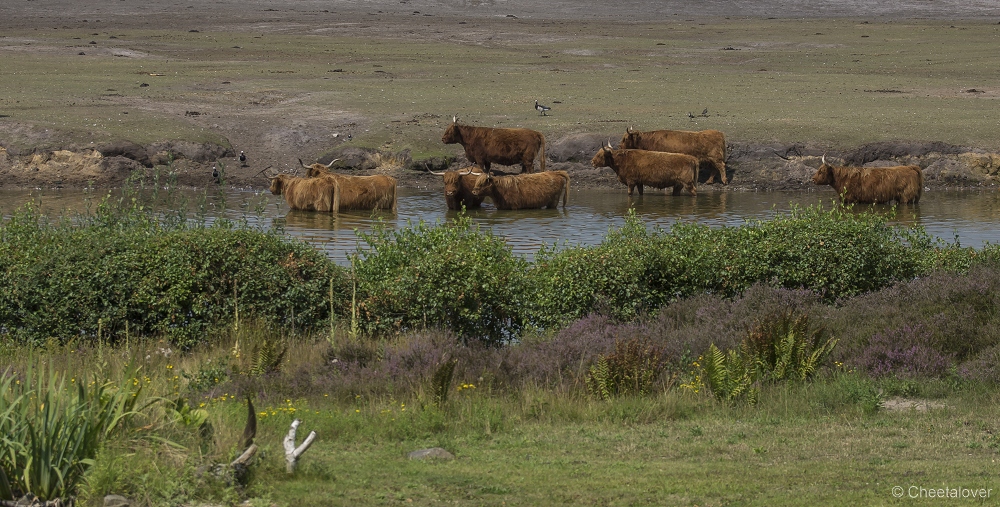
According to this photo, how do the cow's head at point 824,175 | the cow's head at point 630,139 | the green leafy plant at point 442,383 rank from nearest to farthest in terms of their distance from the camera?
the green leafy plant at point 442,383 < the cow's head at point 824,175 < the cow's head at point 630,139

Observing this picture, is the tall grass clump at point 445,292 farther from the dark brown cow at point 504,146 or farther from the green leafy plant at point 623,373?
the dark brown cow at point 504,146

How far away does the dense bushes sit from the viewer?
12.6 meters

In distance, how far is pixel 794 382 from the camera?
1050 cm

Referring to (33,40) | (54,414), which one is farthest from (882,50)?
(54,414)

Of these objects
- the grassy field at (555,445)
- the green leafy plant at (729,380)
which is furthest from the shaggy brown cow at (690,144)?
the green leafy plant at (729,380)

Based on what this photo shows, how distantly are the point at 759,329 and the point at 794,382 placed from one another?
2.05 feet

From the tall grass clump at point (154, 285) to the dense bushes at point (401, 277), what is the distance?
14 millimetres

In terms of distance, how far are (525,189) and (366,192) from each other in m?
3.20

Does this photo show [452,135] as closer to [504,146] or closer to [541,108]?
[504,146]

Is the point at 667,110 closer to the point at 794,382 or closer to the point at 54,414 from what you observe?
the point at 794,382

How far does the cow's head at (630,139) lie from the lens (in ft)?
95.7

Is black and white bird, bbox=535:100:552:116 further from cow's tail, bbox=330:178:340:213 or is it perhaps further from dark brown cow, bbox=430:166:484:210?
cow's tail, bbox=330:178:340:213

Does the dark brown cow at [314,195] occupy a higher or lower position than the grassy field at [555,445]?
lower

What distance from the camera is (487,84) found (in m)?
43.5
